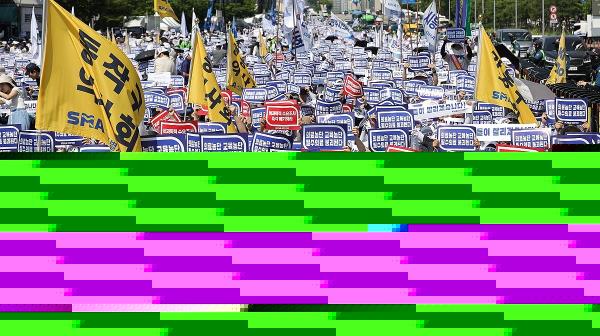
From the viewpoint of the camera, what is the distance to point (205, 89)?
15445 mm

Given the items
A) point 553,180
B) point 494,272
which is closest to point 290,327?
point 494,272

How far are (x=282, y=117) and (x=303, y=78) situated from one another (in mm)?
11789

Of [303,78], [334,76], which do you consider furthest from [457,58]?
[303,78]

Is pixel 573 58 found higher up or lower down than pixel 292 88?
higher up

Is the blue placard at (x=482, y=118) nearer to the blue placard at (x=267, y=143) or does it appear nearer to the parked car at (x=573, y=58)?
Answer: the blue placard at (x=267, y=143)

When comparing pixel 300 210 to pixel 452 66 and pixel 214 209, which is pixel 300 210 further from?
pixel 452 66

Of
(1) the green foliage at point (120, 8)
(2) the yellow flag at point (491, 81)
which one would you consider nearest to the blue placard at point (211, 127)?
(2) the yellow flag at point (491, 81)

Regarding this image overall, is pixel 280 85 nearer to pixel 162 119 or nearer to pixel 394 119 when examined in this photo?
pixel 394 119

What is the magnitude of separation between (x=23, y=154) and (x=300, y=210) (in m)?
1.18

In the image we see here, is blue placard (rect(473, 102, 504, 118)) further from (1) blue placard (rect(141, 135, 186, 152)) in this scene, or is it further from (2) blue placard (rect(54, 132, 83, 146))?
(1) blue placard (rect(141, 135, 186, 152))

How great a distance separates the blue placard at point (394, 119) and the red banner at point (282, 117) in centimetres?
128

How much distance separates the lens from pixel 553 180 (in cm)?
460

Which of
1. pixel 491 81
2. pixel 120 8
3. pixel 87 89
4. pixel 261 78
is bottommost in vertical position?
pixel 87 89

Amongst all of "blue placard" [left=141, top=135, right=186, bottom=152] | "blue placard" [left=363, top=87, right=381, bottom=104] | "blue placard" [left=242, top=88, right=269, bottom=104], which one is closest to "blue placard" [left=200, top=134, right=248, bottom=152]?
"blue placard" [left=141, top=135, right=186, bottom=152]
